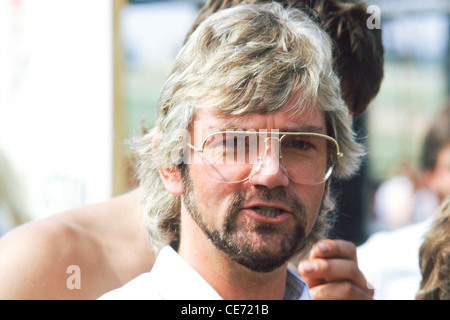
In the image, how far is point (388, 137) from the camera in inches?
187

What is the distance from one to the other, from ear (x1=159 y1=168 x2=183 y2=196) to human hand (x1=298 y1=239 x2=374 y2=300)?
1.36ft

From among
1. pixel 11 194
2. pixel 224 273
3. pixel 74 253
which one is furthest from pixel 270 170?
pixel 11 194

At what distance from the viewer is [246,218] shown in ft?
4.68

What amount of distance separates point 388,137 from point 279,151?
3498 millimetres

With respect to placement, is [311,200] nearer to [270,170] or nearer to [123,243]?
[270,170]

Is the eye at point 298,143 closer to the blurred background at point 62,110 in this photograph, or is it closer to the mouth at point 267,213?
the mouth at point 267,213

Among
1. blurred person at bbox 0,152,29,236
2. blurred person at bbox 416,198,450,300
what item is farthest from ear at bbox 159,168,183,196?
blurred person at bbox 0,152,29,236

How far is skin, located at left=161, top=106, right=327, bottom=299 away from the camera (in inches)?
56.1

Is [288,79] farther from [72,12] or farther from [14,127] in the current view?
[14,127]

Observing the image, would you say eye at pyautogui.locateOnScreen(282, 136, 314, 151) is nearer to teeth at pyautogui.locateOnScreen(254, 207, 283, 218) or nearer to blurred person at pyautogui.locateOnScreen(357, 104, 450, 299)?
teeth at pyautogui.locateOnScreen(254, 207, 283, 218)

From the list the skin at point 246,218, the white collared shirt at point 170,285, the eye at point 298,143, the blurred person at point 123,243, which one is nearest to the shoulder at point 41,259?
the blurred person at point 123,243

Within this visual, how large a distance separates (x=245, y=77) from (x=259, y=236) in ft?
1.19

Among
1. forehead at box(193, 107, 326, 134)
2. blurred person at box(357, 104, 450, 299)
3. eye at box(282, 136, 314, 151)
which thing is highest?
forehead at box(193, 107, 326, 134)
